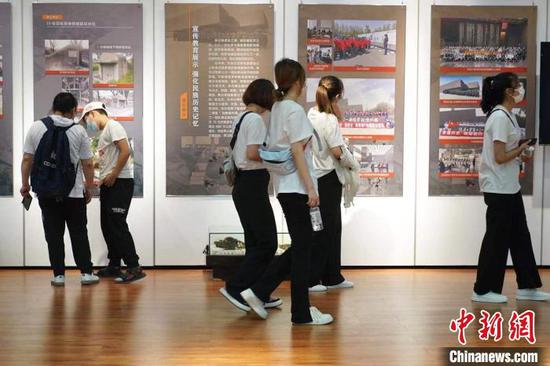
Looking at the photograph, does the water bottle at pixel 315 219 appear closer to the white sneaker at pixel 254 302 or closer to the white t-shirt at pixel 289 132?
the white t-shirt at pixel 289 132

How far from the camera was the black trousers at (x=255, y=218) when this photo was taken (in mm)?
5234

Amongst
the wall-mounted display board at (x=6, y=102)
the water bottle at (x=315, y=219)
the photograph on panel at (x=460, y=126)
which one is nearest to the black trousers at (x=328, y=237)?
the water bottle at (x=315, y=219)

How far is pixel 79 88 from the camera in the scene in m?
7.30

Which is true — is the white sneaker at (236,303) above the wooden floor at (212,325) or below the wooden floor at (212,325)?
above

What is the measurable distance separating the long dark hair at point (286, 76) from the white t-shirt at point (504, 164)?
4.84ft

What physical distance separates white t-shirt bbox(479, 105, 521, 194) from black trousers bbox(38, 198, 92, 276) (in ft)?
10.1

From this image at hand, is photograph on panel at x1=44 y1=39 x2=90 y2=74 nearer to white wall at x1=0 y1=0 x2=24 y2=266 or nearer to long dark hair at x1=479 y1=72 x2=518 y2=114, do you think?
white wall at x1=0 y1=0 x2=24 y2=266

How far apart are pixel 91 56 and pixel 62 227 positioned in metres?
1.64

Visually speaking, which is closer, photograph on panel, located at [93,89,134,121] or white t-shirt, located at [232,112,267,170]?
white t-shirt, located at [232,112,267,170]

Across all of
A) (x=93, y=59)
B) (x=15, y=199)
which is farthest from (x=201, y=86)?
(x=15, y=199)

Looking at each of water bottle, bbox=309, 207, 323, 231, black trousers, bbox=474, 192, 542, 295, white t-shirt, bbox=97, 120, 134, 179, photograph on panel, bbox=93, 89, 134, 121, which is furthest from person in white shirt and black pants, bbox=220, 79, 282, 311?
photograph on panel, bbox=93, 89, 134, 121

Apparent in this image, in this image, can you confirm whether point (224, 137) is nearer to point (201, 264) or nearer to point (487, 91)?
point (201, 264)

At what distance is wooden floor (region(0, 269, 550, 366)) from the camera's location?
14.3 feet

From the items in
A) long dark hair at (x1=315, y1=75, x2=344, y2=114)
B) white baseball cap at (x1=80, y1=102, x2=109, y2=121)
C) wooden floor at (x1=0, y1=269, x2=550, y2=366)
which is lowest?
wooden floor at (x1=0, y1=269, x2=550, y2=366)
